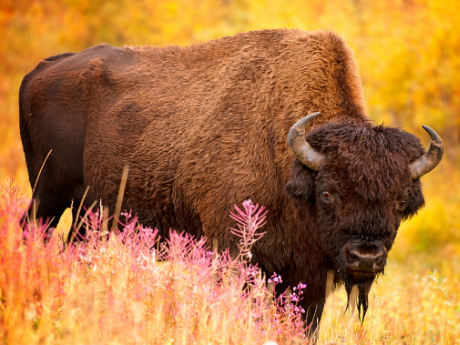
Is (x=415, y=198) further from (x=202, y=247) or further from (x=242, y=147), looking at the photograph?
(x=202, y=247)

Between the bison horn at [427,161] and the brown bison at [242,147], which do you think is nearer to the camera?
the brown bison at [242,147]

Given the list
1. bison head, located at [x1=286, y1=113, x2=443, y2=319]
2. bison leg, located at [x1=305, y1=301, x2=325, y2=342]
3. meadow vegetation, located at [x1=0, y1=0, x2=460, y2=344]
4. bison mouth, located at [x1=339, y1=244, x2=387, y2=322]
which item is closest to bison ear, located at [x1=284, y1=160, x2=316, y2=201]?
bison head, located at [x1=286, y1=113, x2=443, y2=319]

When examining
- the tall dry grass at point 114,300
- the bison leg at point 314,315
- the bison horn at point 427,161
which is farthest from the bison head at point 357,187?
the tall dry grass at point 114,300

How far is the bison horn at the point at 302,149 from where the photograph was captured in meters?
4.20

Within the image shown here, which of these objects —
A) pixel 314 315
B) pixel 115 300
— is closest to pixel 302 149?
pixel 314 315

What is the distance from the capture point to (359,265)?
12.6 ft

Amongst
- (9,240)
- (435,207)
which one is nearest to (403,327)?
(9,240)

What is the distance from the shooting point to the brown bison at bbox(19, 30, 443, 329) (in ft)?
13.3

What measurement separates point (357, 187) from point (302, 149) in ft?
1.87

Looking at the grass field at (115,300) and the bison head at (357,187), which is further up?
the bison head at (357,187)

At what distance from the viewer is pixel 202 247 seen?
489 centimetres

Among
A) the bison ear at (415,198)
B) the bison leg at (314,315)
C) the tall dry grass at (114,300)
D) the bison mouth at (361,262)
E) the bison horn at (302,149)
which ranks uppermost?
the bison horn at (302,149)

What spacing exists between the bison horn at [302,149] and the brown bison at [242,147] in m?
0.01

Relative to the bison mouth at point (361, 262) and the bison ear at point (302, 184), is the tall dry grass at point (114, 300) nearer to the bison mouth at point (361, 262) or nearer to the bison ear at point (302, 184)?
the bison mouth at point (361, 262)
